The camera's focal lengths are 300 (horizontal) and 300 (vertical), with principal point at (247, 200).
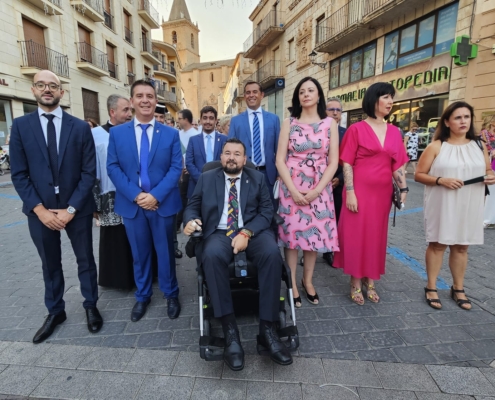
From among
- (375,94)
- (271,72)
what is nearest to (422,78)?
(375,94)

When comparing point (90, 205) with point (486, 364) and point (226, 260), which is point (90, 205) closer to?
point (226, 260)

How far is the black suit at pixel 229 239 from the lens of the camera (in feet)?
7.69

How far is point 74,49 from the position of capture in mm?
17438

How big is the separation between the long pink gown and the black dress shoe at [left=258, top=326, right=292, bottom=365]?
1252mm

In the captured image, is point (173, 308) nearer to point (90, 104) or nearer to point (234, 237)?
point (234, 237)

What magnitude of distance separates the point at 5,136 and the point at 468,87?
754 inches

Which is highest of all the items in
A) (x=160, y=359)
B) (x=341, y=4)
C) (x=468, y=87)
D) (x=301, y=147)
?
(x=341, y=4)

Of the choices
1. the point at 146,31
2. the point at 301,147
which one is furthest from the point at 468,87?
the point at 146,31

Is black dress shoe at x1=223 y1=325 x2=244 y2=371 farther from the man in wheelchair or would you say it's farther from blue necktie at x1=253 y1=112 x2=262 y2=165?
blue necktie at x1=253 y1=112 x2=262 y2=165

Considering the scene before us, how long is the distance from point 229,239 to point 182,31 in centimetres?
7197

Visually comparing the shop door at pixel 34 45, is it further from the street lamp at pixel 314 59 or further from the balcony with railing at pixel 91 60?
the street lamp at pixel 314 59

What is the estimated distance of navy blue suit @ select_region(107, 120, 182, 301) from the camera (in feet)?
9.34

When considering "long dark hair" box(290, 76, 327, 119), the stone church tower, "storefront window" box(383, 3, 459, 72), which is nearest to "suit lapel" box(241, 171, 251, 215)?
"long dark hair" box(290, 76, 327, 119)

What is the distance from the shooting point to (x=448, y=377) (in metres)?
2.10
